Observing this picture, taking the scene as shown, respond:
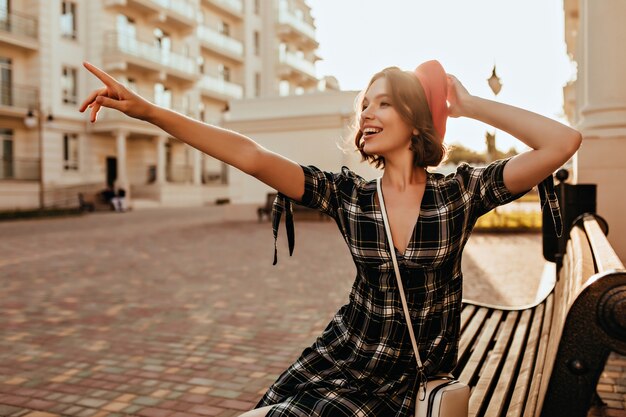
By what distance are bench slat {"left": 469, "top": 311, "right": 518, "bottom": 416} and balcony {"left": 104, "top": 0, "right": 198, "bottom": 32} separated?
33.8 meters

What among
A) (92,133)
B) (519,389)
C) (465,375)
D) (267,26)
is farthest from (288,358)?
(267,26)

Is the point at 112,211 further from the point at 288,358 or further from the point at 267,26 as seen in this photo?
the point at 288,358

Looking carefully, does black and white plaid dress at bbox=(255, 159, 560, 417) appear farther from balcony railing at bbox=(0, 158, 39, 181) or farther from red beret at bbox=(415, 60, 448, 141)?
balcony railing at bbox=(0, 158, 39, 181)

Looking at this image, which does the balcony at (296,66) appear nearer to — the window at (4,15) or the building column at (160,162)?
the building column at (160,162)

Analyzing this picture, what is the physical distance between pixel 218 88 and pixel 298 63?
9.93 meters

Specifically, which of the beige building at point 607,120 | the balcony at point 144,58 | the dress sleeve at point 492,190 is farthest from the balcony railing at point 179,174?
the dress sleeve at point 492,190

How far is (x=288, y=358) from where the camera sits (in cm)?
456

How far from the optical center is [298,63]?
51.0 metres

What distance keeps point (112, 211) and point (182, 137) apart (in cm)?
3037

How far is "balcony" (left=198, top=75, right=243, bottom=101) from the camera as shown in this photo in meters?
42.5

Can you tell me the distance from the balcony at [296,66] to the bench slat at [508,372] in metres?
47.0

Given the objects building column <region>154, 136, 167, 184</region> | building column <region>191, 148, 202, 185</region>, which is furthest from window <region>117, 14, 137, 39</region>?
building column <region>191, 148, 202, 185</region>

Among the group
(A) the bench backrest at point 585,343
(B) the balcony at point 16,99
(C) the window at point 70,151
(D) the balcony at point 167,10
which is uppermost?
(D) the balcony at point 167,10

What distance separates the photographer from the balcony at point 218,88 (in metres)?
42.5
